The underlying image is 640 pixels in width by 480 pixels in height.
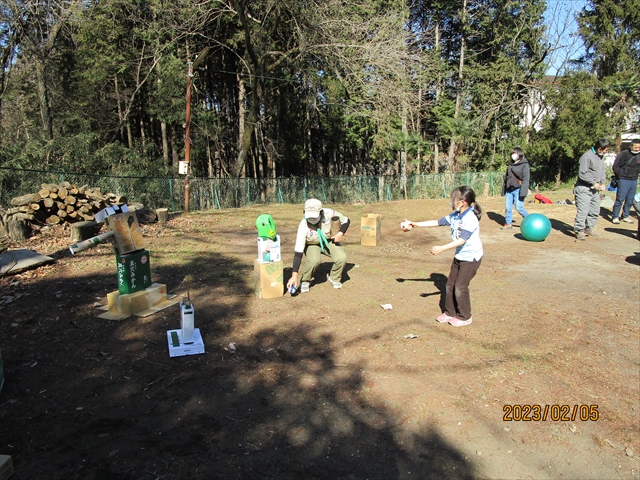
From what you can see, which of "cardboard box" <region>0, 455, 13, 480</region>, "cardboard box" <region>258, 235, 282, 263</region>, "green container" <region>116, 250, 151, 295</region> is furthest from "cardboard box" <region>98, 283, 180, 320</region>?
"cardboard box" <region>0, 455, 13, 480</region>

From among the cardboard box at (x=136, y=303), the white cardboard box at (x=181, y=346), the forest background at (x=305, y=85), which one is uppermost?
the forest background at (x=305, y=85)

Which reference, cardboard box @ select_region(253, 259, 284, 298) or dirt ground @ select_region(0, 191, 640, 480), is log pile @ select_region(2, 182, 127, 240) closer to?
dirt ground @ select_region(0, 191, 640, 480)

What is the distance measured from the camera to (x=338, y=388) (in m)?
3.97

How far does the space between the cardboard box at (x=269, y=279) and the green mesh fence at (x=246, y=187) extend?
30.4 ft

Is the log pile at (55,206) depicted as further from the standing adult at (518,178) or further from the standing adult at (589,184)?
the standing adult at (589,184)

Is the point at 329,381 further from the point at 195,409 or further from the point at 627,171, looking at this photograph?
the point at 627,171

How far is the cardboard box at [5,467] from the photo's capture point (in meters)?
2.77

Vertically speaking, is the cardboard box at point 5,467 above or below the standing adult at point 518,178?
below

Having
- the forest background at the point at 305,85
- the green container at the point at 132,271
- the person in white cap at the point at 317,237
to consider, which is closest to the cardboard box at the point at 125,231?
the green container at the point at 132,271

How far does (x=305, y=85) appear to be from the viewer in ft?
72.1

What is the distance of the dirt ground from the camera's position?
3070 millimetres

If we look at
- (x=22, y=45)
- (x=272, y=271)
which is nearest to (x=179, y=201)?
(x=22, y=45)

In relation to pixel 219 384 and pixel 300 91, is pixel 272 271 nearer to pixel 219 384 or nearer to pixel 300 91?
pixel 219 384

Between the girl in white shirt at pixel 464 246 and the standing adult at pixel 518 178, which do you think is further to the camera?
the standing adult at pixel 518 178
